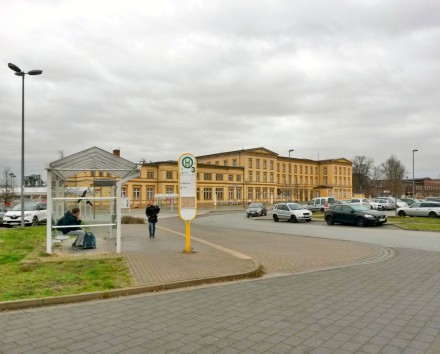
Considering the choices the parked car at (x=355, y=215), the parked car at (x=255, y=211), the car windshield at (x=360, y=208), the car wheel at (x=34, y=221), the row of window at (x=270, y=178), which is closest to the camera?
the parked car at (x=355, y=215)

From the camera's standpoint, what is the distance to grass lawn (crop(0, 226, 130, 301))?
7.29 m

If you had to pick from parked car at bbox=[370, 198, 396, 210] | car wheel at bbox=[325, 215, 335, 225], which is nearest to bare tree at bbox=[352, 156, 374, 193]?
parked car at bbox=[370, 198, 396, 210]

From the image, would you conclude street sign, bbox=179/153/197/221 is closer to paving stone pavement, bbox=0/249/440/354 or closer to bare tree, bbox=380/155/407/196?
paving stone pavement, bbox=0/249/440/354

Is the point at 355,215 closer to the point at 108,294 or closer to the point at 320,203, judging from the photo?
the point at 320,203

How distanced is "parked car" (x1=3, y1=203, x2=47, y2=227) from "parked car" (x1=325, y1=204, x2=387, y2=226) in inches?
780

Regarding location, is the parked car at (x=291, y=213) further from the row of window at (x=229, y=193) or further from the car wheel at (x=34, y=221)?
the row of window at (x=229, y=193)

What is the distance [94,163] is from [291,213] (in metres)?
21.5

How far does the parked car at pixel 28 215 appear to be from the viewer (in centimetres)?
2645

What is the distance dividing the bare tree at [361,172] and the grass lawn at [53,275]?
127586mm

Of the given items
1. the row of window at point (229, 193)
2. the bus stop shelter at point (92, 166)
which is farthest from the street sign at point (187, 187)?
the row of window at point (229, 193)

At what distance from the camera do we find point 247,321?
18.3ft

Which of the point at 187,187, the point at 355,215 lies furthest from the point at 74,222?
the point at 355,215

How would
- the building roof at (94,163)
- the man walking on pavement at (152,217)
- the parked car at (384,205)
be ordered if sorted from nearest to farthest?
1. the building roof at (94,163)
2. the man walking on pavement at (152,217)
3. the parked car at (384,205)

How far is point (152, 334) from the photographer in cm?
509
